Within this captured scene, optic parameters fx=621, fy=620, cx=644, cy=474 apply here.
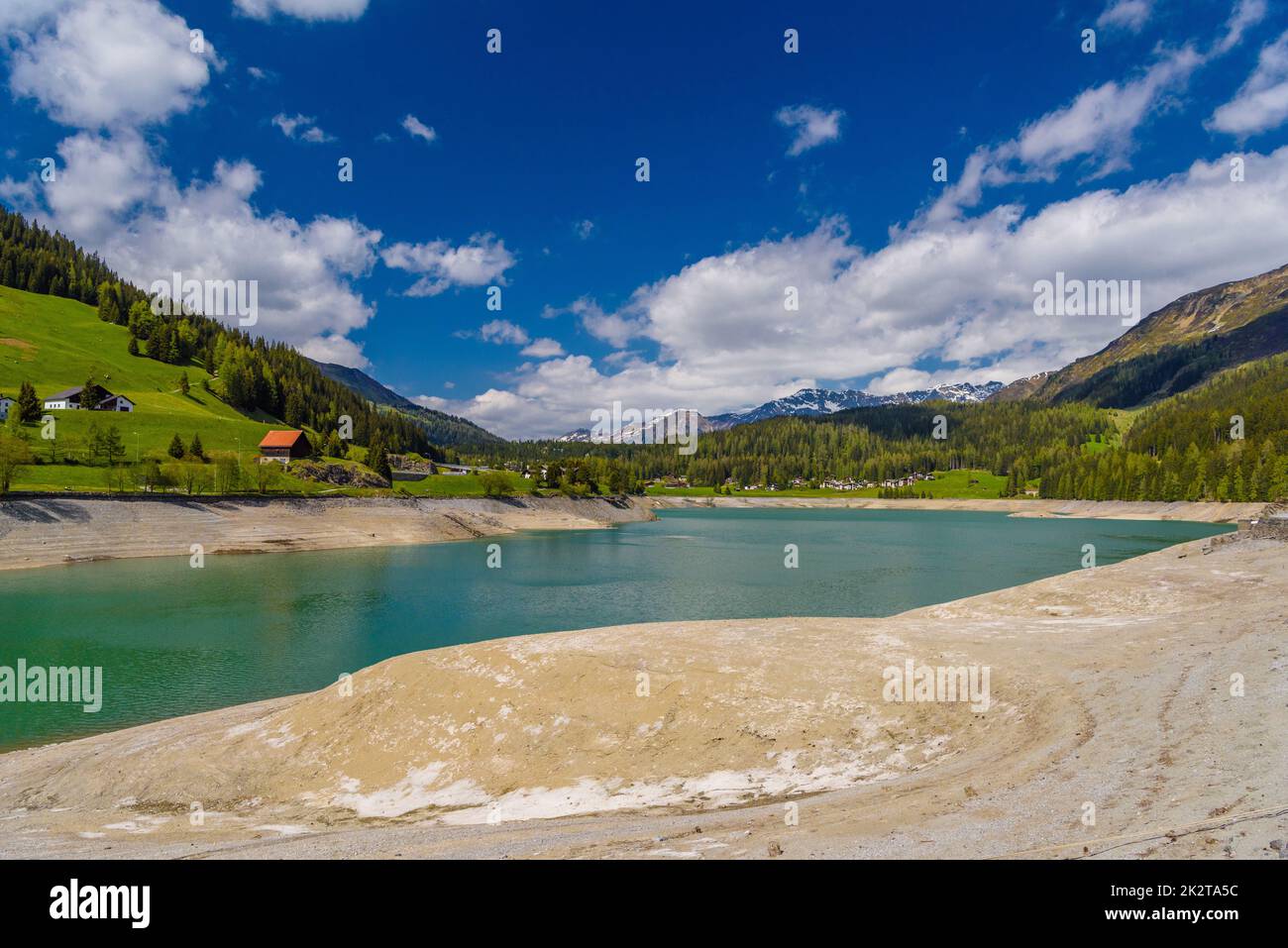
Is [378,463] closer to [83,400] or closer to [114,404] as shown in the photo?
[114,404]

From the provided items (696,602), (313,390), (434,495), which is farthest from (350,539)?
(313,390)

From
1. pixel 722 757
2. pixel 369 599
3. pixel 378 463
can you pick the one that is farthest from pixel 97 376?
pixel 722 757

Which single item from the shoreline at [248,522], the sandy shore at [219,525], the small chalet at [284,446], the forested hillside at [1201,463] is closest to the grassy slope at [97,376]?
the small chalet at [284,446]

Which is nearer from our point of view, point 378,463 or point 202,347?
point 378,463

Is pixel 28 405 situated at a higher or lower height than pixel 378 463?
higher

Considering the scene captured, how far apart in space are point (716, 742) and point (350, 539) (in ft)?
282

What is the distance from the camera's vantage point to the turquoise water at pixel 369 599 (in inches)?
1125

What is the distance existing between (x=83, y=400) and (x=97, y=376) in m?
26.9

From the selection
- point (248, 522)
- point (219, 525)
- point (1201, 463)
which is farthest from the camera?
point (1201, 463)

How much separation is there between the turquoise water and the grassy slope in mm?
40601

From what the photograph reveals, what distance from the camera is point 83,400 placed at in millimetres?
113938

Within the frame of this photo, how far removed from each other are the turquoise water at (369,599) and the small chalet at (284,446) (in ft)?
155

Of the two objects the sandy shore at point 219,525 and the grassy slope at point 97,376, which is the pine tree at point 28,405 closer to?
the grassy slope at point 97,376
